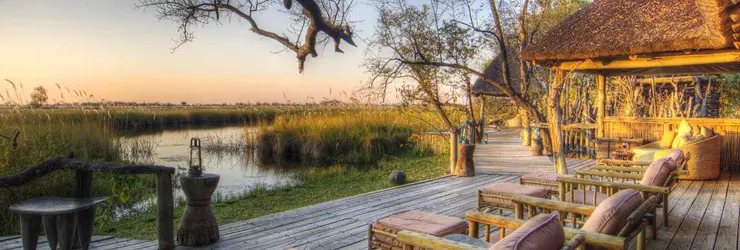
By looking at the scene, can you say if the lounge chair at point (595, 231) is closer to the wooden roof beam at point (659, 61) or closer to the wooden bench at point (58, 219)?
the wooden bench at point (58, 219)

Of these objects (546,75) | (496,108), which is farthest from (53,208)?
(496,108)

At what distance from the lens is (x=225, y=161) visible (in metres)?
11.3

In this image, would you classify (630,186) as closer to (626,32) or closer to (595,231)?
(595,231)

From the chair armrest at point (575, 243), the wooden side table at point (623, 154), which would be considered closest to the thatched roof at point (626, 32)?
the wooden side table at point (623, 154)

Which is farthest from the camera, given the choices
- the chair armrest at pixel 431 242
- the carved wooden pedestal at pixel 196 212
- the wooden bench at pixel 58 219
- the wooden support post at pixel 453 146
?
the wooden support post at pixel 453 146

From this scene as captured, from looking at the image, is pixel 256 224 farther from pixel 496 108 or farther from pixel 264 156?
pixel 496 108

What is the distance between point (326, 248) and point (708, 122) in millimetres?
6836

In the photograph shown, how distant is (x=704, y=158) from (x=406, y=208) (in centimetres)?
434

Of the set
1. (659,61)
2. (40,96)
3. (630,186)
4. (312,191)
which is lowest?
(312,191)

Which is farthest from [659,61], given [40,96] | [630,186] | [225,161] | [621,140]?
[40,96]

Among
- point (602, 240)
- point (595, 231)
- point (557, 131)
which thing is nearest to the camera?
point (602, 240)

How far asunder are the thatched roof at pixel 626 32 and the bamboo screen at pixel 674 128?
5.83 feet

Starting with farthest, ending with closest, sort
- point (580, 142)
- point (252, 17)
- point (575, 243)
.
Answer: point (580, 142)
point (252, 17)
point (575, 243)

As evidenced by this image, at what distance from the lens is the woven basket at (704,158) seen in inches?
247
